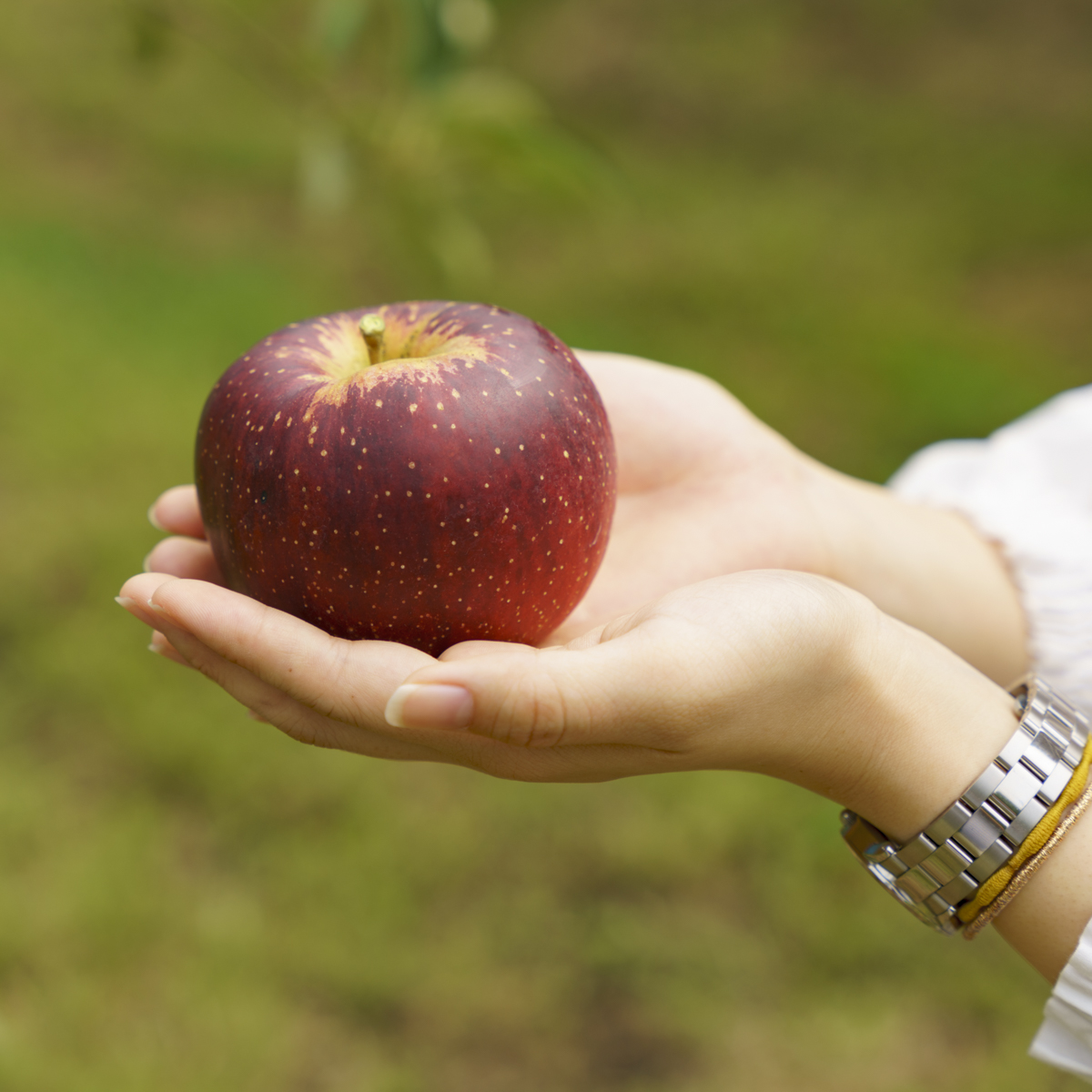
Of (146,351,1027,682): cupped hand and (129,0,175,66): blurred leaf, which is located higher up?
(129,0,175,66): blurred leaf

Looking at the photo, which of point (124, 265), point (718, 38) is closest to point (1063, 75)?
point (718, 38)

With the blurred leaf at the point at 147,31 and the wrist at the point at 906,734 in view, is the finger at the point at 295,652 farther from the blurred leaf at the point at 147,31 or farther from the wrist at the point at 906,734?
the blurred leaf at the point at 147,31

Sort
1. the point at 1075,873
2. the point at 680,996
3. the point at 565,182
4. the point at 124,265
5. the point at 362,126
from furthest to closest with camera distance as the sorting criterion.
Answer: the point at 124,265 → the point at 680,996 → the point at 362,126 → the point at 565,182 → the point at 1075,873

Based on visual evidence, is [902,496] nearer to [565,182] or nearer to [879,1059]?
[565,182]

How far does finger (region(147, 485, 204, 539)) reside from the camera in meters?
1.64

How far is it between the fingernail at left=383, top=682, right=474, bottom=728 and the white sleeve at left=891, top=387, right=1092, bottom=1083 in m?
1.08

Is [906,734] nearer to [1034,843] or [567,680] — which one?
[1034,843]

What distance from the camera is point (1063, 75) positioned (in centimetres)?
458

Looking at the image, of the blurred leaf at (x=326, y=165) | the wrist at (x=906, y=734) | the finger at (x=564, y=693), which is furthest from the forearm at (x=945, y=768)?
the blurred leaf at (x=326, y=165)

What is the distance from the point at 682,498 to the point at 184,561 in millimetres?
795

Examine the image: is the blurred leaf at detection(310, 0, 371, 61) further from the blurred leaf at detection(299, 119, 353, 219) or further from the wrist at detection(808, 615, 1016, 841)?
the wrist at detection(808, 615, 1016, 841)

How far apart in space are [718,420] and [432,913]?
4.33ft

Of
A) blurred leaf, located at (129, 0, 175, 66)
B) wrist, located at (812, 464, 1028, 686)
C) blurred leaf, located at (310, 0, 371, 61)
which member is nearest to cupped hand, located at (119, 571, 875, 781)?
wrist, located at (812, 464, 1028, 686)

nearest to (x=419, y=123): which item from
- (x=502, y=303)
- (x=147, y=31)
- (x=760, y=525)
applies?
(x=147, y=31)
